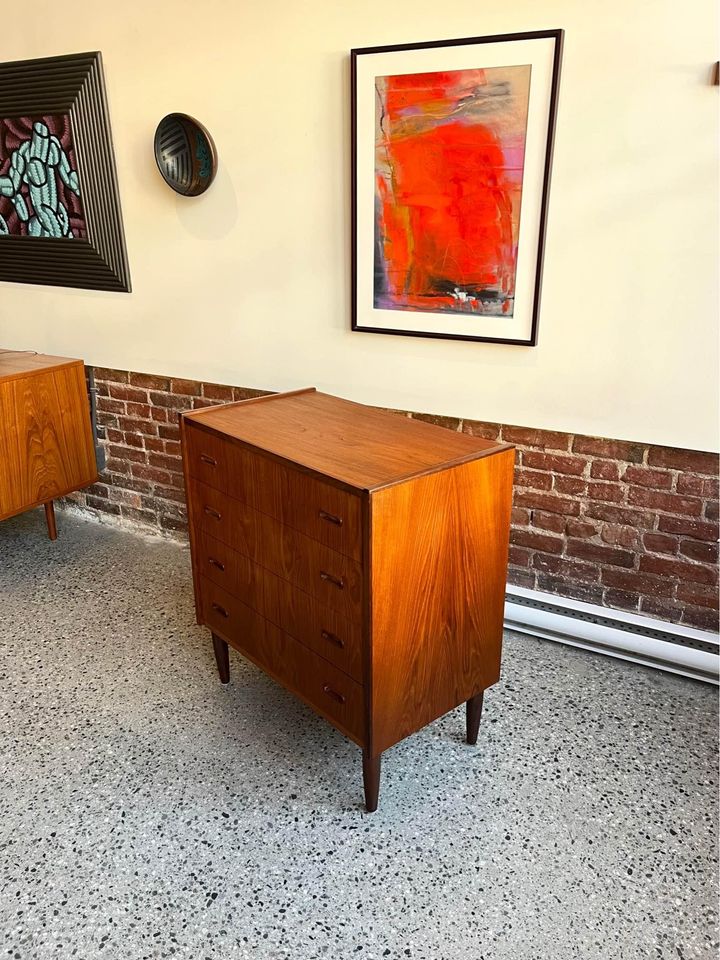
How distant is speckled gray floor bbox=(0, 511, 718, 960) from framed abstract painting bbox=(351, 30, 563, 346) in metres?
1.22

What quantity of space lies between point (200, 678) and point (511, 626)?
44.9 inches

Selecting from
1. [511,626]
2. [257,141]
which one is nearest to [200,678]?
[511,626]

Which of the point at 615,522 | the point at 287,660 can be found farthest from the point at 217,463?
the point at 615,522

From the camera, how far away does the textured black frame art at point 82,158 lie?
9.99 feet

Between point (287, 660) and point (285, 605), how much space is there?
0.55 ft

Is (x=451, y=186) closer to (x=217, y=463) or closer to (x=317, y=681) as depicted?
(x=217, y=463)

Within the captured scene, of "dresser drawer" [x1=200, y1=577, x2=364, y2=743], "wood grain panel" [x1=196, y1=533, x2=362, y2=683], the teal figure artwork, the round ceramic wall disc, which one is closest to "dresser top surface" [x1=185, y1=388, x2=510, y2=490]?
"wood grain panel" [x1=196, y1=533, x2=362, y2=683]

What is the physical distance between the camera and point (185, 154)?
2.87 metres

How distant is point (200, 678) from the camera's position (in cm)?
251

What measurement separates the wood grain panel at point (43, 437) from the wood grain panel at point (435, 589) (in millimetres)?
2122

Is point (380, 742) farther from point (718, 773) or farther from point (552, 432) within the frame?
point (552, 432)

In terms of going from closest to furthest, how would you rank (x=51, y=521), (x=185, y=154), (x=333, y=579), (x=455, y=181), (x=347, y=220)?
1. (x=333, y=579)
2. (x=455, y=181)
3. (x=347, y=220)
4. (x=185, y=154)
5. (x=51, y=521)

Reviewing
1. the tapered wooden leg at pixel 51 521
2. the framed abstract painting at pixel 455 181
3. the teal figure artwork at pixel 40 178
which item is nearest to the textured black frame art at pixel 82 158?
the teal figure artwork at pixel 40 178

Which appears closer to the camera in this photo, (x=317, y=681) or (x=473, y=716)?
(x=317, y=681)
